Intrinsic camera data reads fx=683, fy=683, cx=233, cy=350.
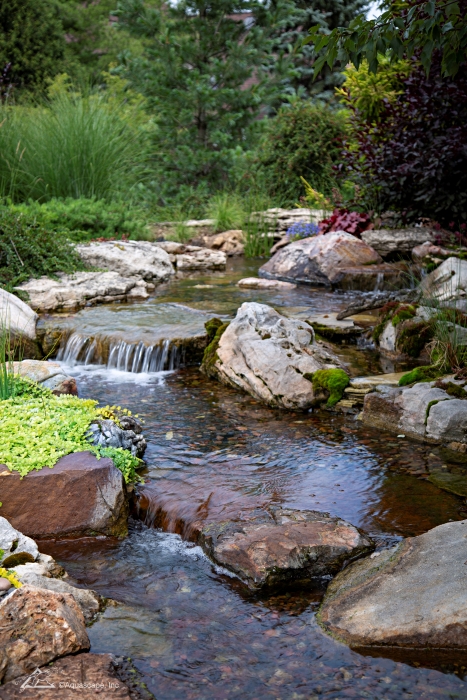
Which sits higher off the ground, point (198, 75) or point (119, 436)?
point (198, 75)

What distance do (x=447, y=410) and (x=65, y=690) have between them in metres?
3.42

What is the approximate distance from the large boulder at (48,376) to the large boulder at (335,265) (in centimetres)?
529

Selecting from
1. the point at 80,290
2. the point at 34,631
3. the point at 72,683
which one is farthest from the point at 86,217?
the point at 72,683

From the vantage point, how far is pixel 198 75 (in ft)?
55.4

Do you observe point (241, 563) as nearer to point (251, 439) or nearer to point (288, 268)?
point (251, 439)

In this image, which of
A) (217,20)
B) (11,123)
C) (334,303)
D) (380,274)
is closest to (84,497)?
(334,303)

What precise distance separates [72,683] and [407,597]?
1.45 metres

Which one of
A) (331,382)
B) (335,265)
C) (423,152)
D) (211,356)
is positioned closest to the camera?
(331,382)

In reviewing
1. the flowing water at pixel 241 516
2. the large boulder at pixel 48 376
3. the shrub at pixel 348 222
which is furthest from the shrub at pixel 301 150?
the large boulder at pixel 48 376

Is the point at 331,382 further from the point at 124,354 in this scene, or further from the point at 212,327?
the point at 124,354

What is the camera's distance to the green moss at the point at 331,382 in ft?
18.9

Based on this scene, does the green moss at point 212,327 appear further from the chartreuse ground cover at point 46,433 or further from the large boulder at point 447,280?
the chartreuse ground cover at point 46,433

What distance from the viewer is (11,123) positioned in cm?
1173

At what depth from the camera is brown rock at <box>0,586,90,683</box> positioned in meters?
2.53
